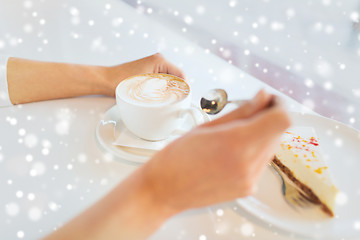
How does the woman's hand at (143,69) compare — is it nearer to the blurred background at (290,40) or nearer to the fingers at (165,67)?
the fingers at (165,67)

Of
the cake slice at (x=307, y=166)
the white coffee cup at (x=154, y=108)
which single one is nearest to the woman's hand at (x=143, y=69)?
the white coffee cup at (x=154, y=108)

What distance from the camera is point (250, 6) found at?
2150 millimetres

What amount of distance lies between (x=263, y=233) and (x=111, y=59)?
2.41 feet

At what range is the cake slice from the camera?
0.46 metres

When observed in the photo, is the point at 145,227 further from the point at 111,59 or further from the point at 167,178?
the point at 111,59

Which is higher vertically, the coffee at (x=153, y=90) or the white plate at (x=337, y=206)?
the coffee at (x=153, y=90)

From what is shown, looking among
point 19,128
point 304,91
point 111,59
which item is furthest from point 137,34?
point 304,91

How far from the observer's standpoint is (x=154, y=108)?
0.54 meters

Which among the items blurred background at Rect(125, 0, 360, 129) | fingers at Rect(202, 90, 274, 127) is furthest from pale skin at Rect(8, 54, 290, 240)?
blurred background at Rect(125, 0, 360, 129)

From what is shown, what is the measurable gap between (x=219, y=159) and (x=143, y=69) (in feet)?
1.60

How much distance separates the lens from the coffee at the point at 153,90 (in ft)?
1.90

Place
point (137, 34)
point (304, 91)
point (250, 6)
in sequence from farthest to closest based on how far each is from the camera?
point (250, 6)
point (304, 91)
point (137, 34)

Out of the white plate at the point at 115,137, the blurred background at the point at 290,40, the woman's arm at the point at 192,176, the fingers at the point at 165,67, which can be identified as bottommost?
the blurred background at the point at 290,40

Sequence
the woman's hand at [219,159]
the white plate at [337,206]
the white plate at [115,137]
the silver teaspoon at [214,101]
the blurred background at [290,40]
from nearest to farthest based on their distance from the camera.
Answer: the woman's hand at [219,159], the white plate at [337,206], the white plate at [115,137], the silver teaspoon at [214,101], the blurred background at [290,40]
